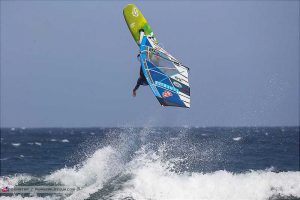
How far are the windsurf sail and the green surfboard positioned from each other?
1.23 metres

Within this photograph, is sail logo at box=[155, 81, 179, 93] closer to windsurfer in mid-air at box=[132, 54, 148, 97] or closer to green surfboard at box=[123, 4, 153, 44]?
windsurfer in mid-air at box=[132, 54, 148, 97]

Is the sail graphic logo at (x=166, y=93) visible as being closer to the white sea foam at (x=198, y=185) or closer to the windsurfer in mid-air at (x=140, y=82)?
the windsurfer in mid-air at (x=140, y=82)

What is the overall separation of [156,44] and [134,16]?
1386 mm

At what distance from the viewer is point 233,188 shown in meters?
15.5

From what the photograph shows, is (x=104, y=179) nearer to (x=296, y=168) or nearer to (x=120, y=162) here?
(x=120, y=162)

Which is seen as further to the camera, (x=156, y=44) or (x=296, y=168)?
(x=296, y=168)

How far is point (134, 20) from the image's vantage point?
15281 mm

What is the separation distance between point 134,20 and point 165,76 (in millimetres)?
2484

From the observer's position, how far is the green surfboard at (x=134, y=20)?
595 inches

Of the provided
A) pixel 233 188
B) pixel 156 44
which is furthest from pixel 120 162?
pixel 156 44

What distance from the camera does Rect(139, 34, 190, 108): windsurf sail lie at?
13141 mm

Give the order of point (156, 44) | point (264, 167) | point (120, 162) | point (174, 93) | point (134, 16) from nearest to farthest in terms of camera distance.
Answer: point (174, 93) → point (156, 44) → point (134, 16) → point (120, 162) → point (264, 167)

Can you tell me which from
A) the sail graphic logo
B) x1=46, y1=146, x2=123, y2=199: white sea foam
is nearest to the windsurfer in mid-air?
the sail graphic logo

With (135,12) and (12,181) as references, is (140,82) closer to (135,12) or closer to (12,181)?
(135,12)
